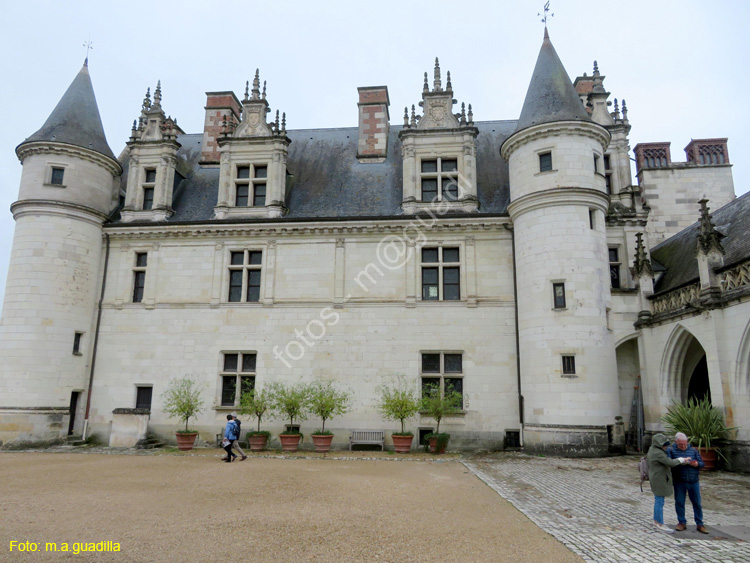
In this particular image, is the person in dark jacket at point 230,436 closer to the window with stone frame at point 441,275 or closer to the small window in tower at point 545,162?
the window with stone frame at point 441,275

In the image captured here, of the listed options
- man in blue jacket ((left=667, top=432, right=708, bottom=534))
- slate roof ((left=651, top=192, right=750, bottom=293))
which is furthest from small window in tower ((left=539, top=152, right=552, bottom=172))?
man in blue jacket ((left=667, top=432, right=708, bottom=534))

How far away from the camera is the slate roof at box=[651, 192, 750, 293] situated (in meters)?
12.2

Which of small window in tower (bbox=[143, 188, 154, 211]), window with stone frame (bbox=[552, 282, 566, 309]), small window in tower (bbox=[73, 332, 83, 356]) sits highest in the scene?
small window in tower (bbox=[143, 188, 154, 211])

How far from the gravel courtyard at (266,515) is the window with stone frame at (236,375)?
16.5 ft

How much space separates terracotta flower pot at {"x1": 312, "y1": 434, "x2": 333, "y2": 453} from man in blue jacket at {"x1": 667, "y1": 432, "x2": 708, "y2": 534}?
32.9ft

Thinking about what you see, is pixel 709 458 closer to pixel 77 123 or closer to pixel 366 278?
pixel 366 278

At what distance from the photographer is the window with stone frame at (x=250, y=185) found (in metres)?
18.6

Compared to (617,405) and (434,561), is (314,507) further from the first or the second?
(617,405)

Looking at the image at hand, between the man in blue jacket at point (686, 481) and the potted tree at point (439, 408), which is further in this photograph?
the potted tree at point (439, 408)

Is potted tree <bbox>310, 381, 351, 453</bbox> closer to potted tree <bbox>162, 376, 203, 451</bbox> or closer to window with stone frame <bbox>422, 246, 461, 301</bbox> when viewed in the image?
potted tree <bbox>162, 376, 203, 451</bbox>

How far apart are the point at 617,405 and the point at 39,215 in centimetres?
1900

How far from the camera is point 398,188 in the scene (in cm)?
1880

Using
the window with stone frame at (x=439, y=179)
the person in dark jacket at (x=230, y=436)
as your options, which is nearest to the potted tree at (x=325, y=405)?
the person in dark jacket at (x=230, y=436)

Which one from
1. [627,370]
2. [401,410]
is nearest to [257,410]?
[401,410]
